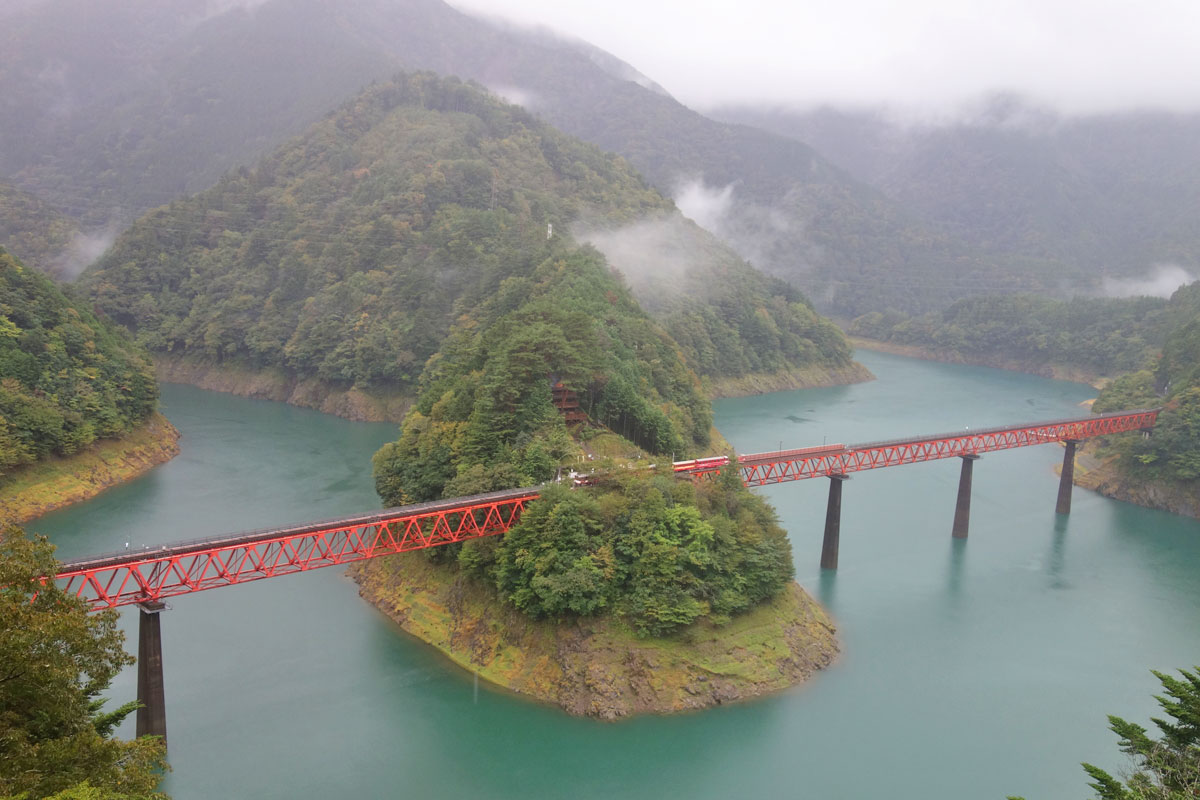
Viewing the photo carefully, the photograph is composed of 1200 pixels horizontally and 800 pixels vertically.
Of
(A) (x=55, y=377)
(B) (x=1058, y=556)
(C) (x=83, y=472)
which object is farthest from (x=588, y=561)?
(A) (x=55, y=377)

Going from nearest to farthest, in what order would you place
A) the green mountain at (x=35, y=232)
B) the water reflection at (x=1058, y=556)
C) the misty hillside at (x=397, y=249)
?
the water reflection at (x=1058, y=556)
the misty hillside at (x=397, y=249)
the green mountain at (x=35, y=232)

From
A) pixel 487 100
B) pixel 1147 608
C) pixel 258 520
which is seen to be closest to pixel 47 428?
pixel 258 520

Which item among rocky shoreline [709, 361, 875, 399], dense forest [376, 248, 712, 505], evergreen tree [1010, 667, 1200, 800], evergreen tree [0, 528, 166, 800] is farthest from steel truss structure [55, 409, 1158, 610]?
rocky shoreline [709, 361, 875, 399]

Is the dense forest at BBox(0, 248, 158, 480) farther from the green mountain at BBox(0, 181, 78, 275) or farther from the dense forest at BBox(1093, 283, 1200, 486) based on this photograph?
the dense forest at BBox(1093, 283, 1200, 486)

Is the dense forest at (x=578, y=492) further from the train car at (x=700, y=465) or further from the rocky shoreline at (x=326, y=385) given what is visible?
the rocky shoreline at (x=326, y=385)

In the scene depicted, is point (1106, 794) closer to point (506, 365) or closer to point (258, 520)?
point (506, 365)

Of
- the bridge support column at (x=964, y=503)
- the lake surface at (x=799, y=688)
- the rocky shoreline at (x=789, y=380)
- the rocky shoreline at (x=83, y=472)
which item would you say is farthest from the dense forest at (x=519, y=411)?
the rocky shoreline at (x=789, y=380)
